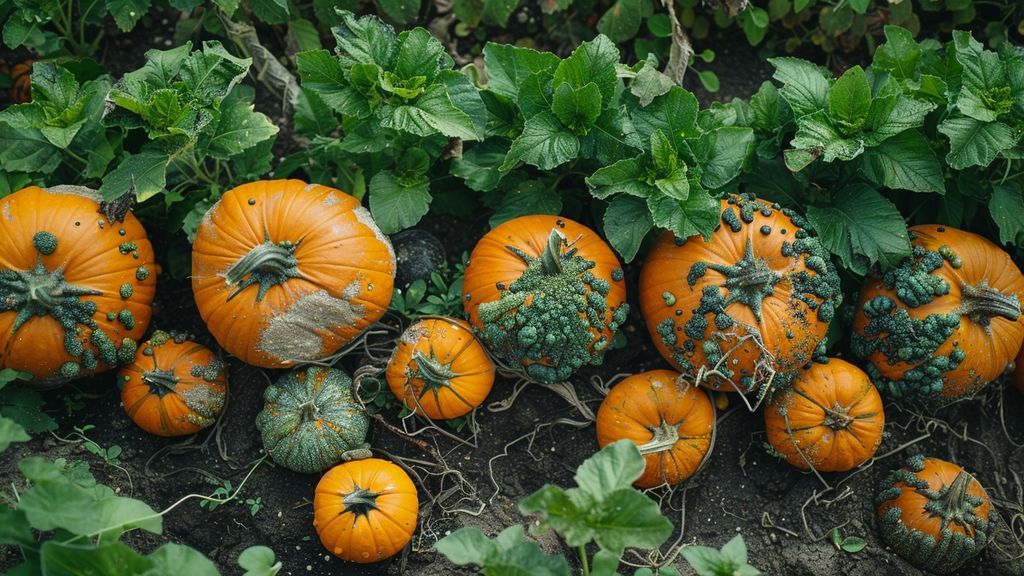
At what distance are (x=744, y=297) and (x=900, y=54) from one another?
4.22ft

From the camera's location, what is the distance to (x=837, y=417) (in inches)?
133

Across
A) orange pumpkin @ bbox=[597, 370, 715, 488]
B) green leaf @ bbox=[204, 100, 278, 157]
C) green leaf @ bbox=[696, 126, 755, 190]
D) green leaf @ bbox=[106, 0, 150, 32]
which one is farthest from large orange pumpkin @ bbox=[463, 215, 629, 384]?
green leaf @ bbox=[106, 0, 150, 32]

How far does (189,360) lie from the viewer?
3.50 meters

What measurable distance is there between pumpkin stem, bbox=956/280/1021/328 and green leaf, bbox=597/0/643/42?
73.2 inches

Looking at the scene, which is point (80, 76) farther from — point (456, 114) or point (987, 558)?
point (987, 558)

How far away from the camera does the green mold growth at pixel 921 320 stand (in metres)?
3.36

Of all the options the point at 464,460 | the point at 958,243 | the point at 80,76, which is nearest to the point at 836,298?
the point at 958,243

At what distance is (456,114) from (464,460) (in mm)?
1364

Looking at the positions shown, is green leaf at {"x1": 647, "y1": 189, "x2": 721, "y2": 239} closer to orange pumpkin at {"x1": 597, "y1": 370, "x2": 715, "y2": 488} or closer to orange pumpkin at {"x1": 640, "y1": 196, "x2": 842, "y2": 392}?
orange pumpkin at {"x1": 640, "y1": 196, "x2": 842, "y2": 392}

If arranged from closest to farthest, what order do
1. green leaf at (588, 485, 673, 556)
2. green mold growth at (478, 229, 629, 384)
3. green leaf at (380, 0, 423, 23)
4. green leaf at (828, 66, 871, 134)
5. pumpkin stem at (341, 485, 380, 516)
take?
1. green leaf at (588, 485, 673, 556)
2. pumpkin stem at (341, 485, 380, 516)
3. green mold growth at (478, 229, 629, 384)
4. green leaf at (828, 66, 871, 134)
5. green leaf at (380, 0, 423, 23)

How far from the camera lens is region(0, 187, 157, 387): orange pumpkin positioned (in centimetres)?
327

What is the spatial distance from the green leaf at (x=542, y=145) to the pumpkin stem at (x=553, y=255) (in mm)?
300

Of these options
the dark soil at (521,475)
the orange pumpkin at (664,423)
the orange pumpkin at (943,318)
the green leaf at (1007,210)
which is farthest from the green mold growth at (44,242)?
the green leaf at (1007,210)

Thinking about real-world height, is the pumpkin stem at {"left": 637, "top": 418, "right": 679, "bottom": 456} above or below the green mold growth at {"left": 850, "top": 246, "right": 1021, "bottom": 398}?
below
